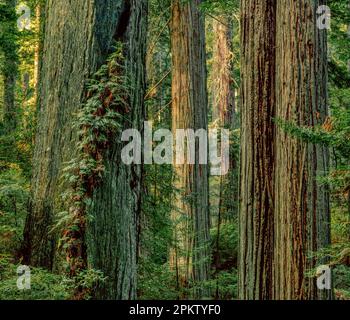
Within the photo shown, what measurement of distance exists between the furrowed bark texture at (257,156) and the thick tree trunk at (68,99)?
4.14ft

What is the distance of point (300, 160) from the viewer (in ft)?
16.5

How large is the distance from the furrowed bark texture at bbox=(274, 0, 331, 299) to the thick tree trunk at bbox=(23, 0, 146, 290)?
1.59 m

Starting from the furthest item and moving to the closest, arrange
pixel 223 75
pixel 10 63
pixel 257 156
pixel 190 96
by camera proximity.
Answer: pixel 223 75 → pixel 10 63 → pixel 190 96 → pixel 257 156

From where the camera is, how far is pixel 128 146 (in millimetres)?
5500

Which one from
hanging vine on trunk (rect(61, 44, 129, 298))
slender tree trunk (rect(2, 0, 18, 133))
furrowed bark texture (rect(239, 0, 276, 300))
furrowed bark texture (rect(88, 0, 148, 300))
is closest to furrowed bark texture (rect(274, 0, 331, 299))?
furrowed bark texture (rect(239, 0, 276, 300))

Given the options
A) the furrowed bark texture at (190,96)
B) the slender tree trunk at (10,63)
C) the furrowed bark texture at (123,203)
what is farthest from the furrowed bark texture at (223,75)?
the furrowed bark texture at (123,203)

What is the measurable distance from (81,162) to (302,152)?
7.10ft

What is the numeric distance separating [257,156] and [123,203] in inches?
61.4

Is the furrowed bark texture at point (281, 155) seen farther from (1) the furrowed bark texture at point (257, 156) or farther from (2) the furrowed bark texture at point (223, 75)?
(2) the furrowed bark texture at point (223, 75)

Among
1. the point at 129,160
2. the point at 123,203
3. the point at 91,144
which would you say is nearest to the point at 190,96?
the point at 129,160

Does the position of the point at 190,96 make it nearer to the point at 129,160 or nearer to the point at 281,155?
the point at 129,160

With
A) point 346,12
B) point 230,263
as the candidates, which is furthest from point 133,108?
point 230,263
